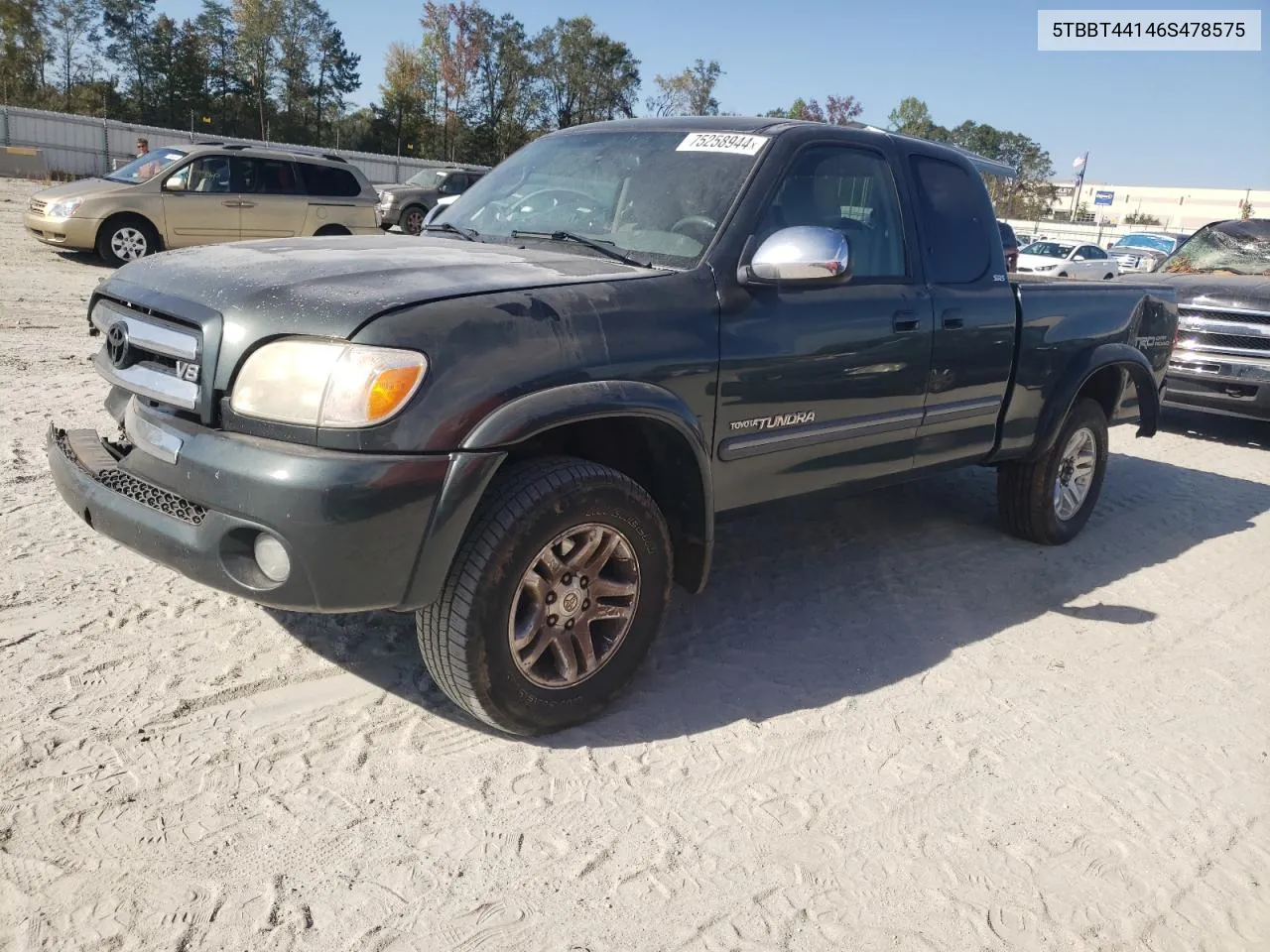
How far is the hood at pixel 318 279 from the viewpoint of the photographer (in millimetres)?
2705

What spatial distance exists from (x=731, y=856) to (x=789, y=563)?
2346 mm

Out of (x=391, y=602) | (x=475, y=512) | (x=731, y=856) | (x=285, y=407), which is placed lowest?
(x=731, y=856)

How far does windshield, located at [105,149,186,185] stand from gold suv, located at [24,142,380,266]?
0.02 meters

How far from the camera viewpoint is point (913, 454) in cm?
437

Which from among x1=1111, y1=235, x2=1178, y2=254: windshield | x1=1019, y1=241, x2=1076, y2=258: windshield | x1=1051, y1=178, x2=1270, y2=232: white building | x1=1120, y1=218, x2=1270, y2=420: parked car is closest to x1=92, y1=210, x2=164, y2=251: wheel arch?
x1=1120, y1=218, x2=1270, y2=420: parked car

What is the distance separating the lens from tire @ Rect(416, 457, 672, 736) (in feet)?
9.27

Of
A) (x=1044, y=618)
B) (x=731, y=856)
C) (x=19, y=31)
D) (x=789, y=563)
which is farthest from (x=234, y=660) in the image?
(x=19, y=31)

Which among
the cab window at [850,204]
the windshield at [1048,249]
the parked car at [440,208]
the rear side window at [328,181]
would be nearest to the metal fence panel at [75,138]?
the rear side window at [328,181]

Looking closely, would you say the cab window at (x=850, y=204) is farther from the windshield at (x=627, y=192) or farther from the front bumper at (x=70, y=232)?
the front bumper at (x=70, y=232)

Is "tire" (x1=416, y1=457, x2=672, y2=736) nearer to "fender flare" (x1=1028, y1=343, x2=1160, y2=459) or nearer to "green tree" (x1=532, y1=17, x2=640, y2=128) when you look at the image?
"fender flare" (x1=1028, y1=343, x2=1160, y2=459)

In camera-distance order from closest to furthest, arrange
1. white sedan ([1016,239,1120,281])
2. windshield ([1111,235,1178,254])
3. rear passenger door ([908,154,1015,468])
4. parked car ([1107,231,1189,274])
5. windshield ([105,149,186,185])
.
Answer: rear passenger door ([908,154,1015,468]) → windshield ([105,149,186,185]) → white sedan ([1016,239,1120,281]) → parked car ([1107,231,1189,274]) → windshield ([1111,235,1178,254])

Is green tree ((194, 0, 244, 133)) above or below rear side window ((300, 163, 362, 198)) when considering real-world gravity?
above

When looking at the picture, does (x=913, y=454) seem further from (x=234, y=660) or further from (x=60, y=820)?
(x=60, y=820)

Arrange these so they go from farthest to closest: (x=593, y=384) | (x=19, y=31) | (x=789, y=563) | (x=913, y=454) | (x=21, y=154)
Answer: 1. (x=19, y=31)
2. (x=21, y=154)
3. (x=789, y=563)
4. (x=913, y=454)
5. (x=593, y=384)
